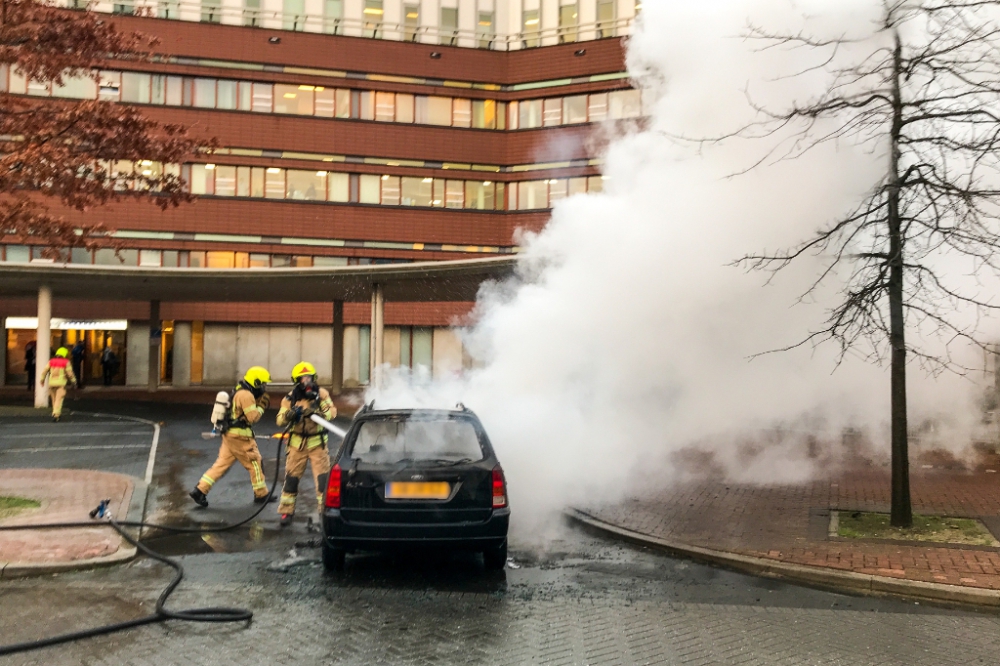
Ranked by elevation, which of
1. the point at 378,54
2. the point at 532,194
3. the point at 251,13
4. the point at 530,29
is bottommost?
the point at 532,194

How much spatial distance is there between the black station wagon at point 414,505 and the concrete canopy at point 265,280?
10940 millimetres

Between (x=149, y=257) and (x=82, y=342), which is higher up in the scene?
(x=149, y=257)

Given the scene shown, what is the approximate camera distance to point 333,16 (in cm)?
3447

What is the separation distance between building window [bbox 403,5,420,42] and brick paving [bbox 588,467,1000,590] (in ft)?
96.1

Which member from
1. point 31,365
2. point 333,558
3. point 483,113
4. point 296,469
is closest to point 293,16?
point 483,113

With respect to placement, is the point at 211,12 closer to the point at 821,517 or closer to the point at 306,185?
the point at 306,185

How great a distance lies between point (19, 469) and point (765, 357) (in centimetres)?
1092

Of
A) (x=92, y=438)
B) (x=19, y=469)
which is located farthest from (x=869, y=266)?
(x=92, y=438)

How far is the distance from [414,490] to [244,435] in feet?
11.6

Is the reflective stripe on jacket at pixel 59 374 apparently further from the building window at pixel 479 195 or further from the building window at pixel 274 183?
the building window at pixel 479 195

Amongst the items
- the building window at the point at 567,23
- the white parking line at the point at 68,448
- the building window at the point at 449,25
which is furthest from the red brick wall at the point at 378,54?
the white parking line at the point at 68,448

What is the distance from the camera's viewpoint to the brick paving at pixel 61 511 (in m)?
6.57

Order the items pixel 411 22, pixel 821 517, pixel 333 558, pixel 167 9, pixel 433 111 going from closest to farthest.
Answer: pixel 333 558
pixel 821 517
pixel 167 9
pixel 433 111
pixel 411 22

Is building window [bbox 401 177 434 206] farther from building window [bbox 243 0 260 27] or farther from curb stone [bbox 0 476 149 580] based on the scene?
curb stone [bbox 0 476 149 580]
